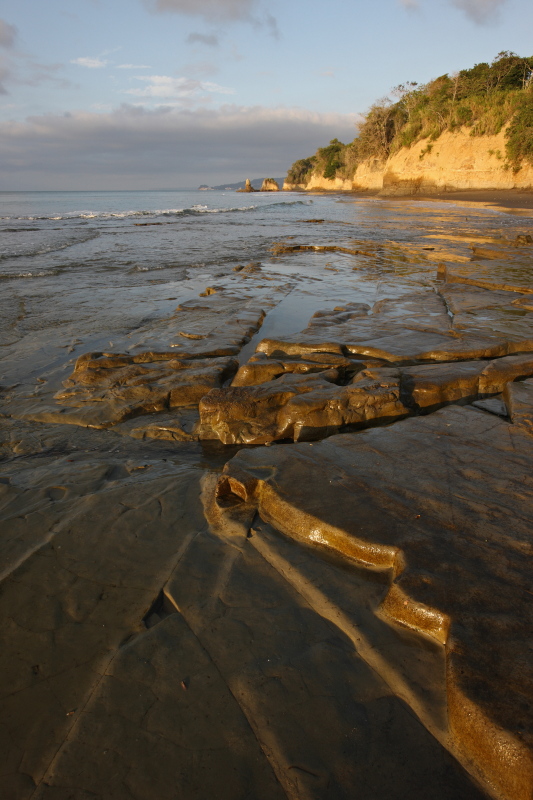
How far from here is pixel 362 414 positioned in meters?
3.50

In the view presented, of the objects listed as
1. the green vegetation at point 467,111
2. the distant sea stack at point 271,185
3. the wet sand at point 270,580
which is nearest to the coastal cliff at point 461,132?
the green vegetation at point 467,111

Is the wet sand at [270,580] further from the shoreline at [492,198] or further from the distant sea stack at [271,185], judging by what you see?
the distant sea stack at [271,185]

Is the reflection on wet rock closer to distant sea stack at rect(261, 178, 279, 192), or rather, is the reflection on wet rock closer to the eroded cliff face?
the eroded cliff face

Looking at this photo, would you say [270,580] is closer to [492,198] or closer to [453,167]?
[492,198]

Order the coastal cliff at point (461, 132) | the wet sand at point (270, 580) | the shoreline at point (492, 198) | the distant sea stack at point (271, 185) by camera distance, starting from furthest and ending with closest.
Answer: the distant sea stack at point (271, 185)
the coastal cliff at point (461, 132)
the shoreline at point (492, 198)
the wet sand at point (270, 580)

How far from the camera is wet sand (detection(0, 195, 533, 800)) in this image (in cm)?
143

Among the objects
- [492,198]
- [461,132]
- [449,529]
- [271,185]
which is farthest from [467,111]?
[271,185]

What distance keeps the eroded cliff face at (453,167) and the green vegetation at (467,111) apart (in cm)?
58

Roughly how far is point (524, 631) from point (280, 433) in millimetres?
2021

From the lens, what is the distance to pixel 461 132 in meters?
40.2

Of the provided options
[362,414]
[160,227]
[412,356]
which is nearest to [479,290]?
[412,356]

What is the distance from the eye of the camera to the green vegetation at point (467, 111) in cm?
3441

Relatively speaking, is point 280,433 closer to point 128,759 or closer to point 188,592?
point 188,592

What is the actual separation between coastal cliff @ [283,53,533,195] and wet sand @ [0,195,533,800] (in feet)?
128
